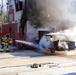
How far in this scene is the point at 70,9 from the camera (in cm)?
2020

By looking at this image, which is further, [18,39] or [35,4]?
[18,39]

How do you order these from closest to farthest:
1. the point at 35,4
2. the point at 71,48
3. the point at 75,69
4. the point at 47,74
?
1. the point at 47,74
2. the point at 75,69
3. the point at 71,48
4. the point at 35,4

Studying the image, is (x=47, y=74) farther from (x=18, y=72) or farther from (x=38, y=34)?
(x=38, y=34)

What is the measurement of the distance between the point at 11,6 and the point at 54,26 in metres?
6.08

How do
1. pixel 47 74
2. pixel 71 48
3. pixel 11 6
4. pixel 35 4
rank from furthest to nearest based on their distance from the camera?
1. pixel 11 6
2. pixel 35 4
3. pixel 71 48
4. pixel 47 74

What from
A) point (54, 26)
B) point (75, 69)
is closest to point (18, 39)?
point (54, 26)

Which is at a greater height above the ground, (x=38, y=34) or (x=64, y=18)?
(x=64, y=18)

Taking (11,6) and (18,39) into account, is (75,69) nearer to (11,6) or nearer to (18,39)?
(18,39)

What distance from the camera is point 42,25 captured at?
1806 cm

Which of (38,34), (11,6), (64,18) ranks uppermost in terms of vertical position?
(11,6)

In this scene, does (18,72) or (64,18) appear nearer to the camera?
(18,72)

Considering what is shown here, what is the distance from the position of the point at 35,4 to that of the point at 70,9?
13.2 ft

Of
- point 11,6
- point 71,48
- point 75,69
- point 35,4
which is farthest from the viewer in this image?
point 11,6

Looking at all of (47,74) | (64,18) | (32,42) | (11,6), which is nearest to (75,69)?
(47,74)
